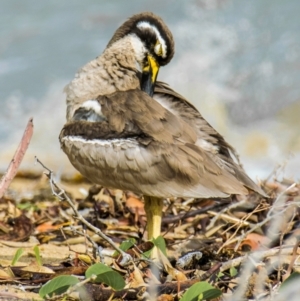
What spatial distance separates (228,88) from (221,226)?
223 inches

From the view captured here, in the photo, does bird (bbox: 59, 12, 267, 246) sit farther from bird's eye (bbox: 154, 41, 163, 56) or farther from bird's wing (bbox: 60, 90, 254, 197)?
bird's eye (bbox: 154, 41, 163, 56)

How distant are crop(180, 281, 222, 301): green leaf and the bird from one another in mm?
1310

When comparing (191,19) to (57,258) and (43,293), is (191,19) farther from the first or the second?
(43,293)

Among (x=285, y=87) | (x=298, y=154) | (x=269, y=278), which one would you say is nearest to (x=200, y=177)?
(x=269, y=278)

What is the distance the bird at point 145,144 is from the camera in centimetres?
500

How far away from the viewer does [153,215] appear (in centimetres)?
527

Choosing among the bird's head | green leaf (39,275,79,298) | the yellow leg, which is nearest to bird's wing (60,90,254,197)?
the yellow leg

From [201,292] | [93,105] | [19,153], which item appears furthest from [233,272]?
[93,105]

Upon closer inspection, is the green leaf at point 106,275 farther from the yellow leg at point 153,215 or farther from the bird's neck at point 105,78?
the bird's neck at point 105,78

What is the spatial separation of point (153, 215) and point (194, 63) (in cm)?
676

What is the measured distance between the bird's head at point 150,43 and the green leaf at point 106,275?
226 centimetres

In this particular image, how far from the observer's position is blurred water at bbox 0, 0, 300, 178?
10.4 metres

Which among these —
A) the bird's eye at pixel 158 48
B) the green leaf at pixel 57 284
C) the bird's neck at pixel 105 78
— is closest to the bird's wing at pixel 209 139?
the bird's neck at pixel 105 78

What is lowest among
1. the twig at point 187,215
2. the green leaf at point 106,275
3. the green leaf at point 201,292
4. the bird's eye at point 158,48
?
the green leaf at point 201,292
